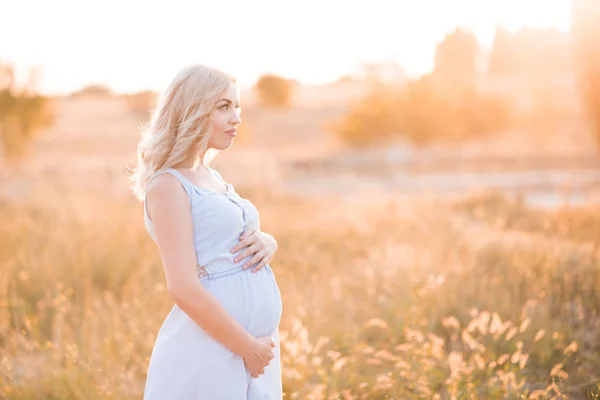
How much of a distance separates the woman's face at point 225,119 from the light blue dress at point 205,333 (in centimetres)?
21

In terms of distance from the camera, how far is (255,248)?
237cm

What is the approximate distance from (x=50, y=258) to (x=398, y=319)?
11.5 ft

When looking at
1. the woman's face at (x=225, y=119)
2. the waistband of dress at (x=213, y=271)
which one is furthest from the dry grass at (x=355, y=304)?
the woman's face at (x=225, y=119)

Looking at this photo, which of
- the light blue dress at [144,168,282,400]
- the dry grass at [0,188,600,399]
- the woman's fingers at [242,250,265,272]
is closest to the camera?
the light blue dress at [144,168,282,400]

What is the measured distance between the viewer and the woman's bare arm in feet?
6.97

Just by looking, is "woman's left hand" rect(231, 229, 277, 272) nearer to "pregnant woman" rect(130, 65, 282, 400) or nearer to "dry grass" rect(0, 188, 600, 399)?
"pregnant woman" rect(130, 65, 282, 400)

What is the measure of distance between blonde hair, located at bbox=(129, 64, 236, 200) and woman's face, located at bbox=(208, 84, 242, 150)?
0.03 m

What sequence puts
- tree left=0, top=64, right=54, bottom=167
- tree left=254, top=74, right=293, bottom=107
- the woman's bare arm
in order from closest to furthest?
the woman's bare arm
tree left=0, top=64, right=54, bottom=167
tree left=254, top=74, right=293, bottom=107

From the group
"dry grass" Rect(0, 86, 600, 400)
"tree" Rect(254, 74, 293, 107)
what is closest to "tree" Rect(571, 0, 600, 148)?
"dry grass" Rect(0, 86, 600, 400)

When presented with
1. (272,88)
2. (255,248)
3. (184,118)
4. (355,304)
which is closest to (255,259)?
(255,248)

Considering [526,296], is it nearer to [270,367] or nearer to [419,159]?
[270,367]

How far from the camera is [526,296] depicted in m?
5.25

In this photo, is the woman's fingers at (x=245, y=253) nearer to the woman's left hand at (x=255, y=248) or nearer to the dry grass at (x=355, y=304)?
the woman's left hand at (x=255, y=248)

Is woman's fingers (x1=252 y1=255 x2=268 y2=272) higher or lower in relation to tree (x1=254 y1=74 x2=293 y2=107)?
lower
